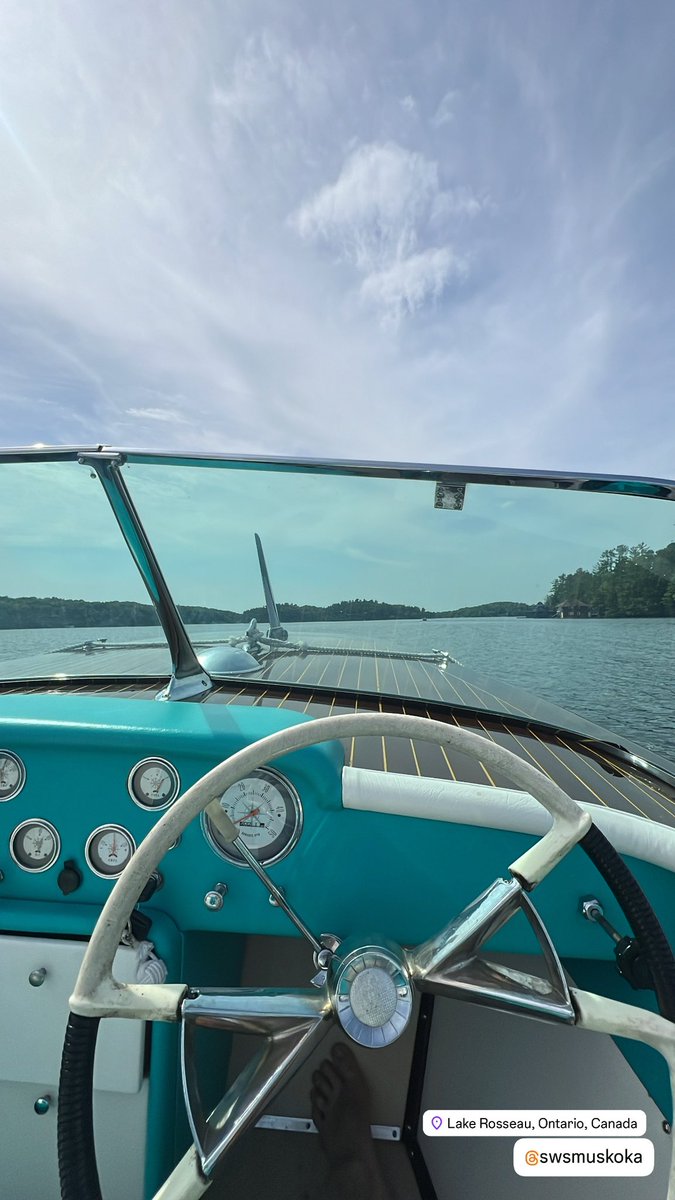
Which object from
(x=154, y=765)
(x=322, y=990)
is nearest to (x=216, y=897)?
(x=154, y=765)

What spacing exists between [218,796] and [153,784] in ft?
1.53

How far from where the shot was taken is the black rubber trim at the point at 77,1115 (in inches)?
22.5

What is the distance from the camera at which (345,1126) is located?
1.39m

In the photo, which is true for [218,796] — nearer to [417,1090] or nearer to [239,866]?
[239,866]

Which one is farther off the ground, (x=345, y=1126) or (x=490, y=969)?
(x=490, y=969)

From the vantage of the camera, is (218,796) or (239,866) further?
(239,866)

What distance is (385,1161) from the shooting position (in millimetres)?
1292

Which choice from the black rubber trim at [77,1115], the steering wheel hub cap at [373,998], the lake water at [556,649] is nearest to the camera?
the black rubber trim at [77,1115]

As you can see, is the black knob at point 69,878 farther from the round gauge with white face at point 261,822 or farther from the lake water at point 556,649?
the lake water at point 556,649

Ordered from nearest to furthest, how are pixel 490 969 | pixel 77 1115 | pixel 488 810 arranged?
pixel 77 1115 → pixel 490 969 → pixel 488 810

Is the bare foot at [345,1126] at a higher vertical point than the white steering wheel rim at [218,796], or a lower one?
lower

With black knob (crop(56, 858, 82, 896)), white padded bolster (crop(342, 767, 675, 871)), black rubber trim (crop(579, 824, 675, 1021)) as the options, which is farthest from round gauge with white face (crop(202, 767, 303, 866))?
black rubber trim (crop(579, 824, 675, 1021))

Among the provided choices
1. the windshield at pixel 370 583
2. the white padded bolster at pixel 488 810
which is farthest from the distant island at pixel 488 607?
the white padded bolster at pixel 488 810

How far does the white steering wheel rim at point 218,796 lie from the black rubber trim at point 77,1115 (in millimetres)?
29
